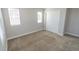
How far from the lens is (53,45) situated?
44.8 inches

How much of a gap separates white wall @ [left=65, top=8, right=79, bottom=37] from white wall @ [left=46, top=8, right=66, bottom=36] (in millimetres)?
69

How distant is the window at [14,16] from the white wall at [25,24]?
42mm

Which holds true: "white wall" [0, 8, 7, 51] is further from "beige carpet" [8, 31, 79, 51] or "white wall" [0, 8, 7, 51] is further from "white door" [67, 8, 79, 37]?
"white door" [67, 8, 79, 37]

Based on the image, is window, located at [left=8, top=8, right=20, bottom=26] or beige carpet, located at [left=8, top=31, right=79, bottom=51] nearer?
window, located at [left=8, top=8, right=20, bottom=26]

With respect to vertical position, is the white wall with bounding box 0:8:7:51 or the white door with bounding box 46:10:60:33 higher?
the white door with bounding box 46:10:60:33

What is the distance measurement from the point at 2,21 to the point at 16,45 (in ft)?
1.30

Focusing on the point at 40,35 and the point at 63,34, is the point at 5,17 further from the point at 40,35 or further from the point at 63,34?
the point at 63,34

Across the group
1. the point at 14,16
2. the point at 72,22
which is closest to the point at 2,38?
the point at 14,16

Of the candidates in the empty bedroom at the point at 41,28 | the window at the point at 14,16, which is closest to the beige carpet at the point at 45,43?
the empty bedroom at the point at 41,28

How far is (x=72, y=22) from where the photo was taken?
3.45ft

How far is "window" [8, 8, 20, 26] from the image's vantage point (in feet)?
3.22

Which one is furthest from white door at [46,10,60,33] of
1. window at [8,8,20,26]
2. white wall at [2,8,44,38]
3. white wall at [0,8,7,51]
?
white wall at [0,8,7,51]

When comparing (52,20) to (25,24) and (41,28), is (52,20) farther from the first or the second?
(25,24)
